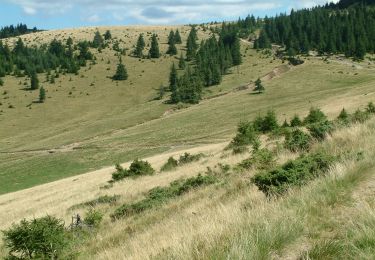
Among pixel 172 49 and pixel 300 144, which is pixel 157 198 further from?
pixel 172 49

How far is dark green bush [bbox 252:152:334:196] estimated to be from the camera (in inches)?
368

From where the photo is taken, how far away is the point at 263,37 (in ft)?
520

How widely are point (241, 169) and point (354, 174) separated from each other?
26.6ft

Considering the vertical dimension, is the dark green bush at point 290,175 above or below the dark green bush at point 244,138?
above

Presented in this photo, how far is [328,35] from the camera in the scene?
144375mm

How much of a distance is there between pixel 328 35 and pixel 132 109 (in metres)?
72.3

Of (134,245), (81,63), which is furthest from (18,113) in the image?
(134,245)

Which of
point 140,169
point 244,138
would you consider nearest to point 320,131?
point 244,138

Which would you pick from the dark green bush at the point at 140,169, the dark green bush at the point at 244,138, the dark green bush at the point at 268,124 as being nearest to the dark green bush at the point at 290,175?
the dark green bush at the point at 244,138

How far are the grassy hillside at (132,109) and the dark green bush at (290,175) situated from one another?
4592cm

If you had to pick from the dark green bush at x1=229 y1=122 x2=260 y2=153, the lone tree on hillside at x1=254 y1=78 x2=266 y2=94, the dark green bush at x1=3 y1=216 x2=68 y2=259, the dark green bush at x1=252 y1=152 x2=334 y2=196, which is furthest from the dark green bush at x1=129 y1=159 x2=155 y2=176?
the lone tree on hillside at x1=254 y1=78 x2=266 y2=94

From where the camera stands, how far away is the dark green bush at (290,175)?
9344 millimetres

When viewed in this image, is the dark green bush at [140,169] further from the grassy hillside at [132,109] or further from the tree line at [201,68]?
the tree line at [201,68]

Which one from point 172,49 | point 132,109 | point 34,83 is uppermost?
point 172,49
